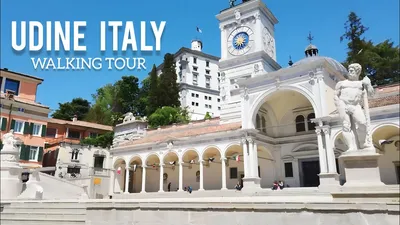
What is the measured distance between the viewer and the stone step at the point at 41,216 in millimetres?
9360

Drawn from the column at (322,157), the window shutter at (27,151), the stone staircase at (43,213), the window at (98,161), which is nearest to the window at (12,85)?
the window shutter at (27,151)

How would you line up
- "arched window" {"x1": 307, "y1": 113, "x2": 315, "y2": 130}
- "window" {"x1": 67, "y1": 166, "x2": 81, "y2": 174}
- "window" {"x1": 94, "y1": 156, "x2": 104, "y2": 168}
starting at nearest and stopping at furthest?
"arched window" {"x1": 307, "y1": 113, "x2": 315, "y2": 130} → "window" {"x1": 67, "y1": 166, "x2": 81, "y2": 174} → "window" {"x1": 94, "y1": 156, "x2": 104, "y2": 168}

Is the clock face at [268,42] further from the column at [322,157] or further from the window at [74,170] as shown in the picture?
the window at [74,170]

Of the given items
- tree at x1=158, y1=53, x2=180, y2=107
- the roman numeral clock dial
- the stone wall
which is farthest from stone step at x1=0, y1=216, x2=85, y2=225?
tree at x1=158, y1=53, x2=180, y2=107

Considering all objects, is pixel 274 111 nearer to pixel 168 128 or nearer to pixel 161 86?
pixel 168 128

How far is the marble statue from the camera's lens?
782 centimetres

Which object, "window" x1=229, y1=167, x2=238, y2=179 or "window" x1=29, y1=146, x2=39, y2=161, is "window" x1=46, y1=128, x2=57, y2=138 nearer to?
"window" x1=29, y1=146, x2=39, y2=161

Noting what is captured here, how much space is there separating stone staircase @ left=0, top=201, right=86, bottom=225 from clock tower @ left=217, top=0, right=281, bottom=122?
2212 centimetres

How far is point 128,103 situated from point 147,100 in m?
4.99

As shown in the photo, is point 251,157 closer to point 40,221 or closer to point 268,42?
point 268,42

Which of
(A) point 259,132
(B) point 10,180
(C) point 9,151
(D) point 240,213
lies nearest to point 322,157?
(A) point 259,132

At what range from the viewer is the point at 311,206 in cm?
618

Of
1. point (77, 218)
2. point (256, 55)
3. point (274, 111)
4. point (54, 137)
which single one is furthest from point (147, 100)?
point (77, 218)

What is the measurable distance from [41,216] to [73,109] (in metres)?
48.7
